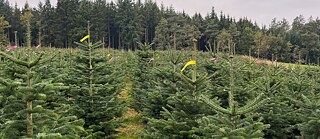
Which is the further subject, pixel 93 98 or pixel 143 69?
pixel 143 69

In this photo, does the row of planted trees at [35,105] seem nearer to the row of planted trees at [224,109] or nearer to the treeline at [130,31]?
the row of planted trees at [224,109]

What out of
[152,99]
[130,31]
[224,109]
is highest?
[130,31]

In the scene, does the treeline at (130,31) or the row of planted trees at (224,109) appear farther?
the treeline at (130,31)

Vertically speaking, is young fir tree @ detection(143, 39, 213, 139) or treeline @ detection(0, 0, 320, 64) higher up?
treeline @ detection(0, 0, 320, 64)

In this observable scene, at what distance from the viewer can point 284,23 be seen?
102000 millimetres

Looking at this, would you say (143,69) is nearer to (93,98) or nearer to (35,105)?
(93,98)

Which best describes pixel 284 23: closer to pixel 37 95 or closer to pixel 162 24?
pixel 162 24

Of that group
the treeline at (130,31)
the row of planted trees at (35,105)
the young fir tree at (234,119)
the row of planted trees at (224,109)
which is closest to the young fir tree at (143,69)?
the row of planted trees at (224,109)

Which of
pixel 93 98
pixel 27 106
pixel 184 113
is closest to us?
pixel 27 106

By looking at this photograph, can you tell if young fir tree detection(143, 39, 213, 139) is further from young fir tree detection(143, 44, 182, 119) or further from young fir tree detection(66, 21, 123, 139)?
young fir tree detection(66, 21, 123, 139)

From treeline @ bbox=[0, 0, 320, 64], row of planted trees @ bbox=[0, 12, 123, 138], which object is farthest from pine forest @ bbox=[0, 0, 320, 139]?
treeline @ bbox=[0, 0, 320, 64]

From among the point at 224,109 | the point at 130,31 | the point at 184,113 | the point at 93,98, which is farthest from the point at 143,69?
the point at 130,31

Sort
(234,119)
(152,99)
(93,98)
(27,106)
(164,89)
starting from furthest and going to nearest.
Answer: (152,99), (164,89), (93,98), (234,119), (27,106)

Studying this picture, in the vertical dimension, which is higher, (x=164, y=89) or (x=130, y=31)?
(x=130, y=31)
